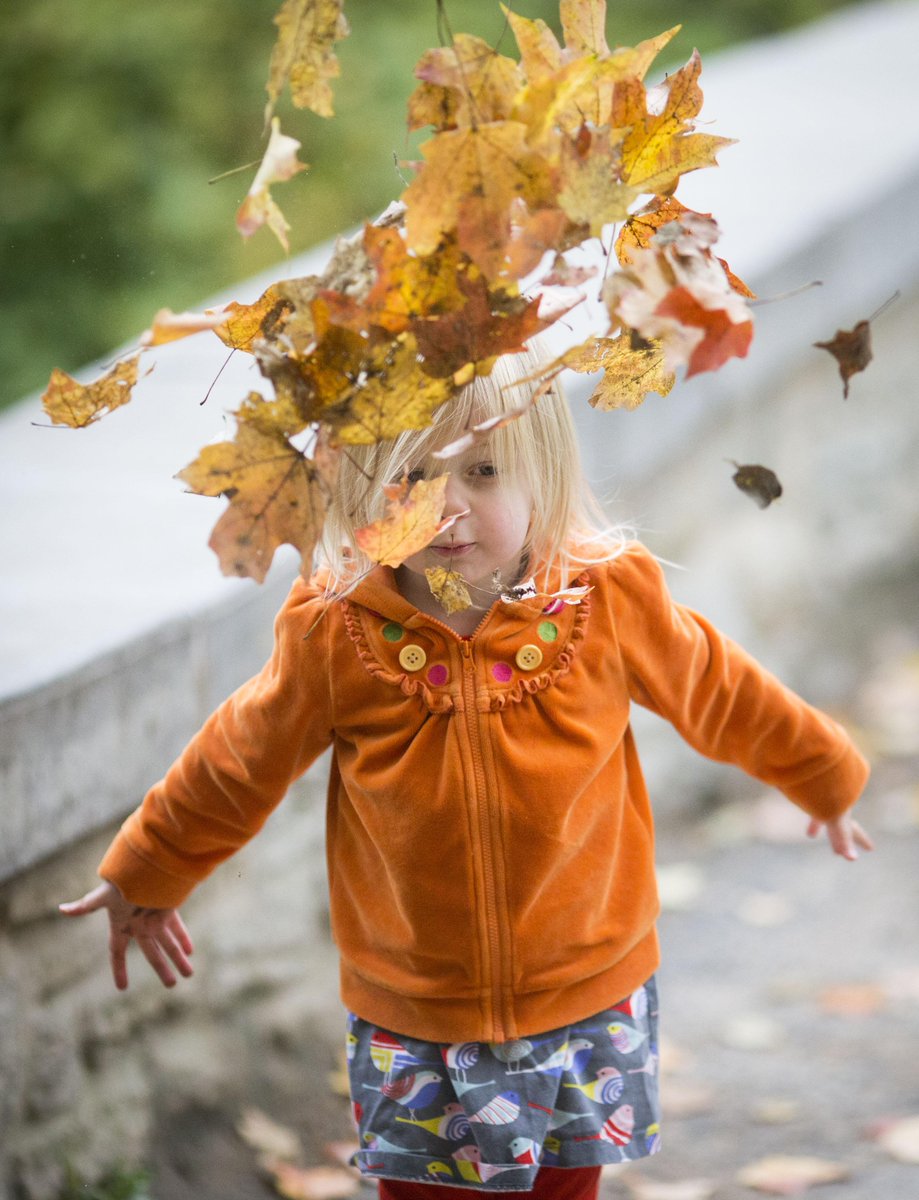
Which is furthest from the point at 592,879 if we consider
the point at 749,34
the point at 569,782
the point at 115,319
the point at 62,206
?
the point at 749,34

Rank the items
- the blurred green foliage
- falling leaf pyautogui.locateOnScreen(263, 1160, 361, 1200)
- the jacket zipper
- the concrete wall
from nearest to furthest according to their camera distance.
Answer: the jacket zipper → the concrete wall → falling leaf pyautogui.locateOnScreen(263, 1160, 361, 1200) → the blurred green foliage

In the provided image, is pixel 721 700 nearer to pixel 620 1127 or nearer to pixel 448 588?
pixel 448 588

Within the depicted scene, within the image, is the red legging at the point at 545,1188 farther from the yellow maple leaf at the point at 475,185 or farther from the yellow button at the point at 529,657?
the yellow maple leaf at the point at 475,185

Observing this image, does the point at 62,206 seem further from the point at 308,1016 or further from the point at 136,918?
the point at 136,918

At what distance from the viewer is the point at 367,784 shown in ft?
4.67

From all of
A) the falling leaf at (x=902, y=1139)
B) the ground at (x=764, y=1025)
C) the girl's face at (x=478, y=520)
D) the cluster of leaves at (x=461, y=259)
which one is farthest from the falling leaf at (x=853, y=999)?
the cluster of leaves at (x=461, y=259)

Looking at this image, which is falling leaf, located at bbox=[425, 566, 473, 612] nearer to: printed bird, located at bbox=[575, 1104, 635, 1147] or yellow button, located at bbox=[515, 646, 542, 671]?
yellow button, located at bbox=[515, 646, 542, 671]

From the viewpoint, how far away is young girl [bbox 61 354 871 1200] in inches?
55.2

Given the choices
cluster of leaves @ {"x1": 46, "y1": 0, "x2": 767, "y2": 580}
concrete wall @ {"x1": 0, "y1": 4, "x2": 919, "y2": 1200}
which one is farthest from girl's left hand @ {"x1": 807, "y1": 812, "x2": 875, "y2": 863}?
concrete wall @ {"x1": 0, "y1": 4, "x2": 919, "y2": 1200}

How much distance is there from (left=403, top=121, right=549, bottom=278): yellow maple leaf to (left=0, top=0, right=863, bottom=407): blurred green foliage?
6.56ft

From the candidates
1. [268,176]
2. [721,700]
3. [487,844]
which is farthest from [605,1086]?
[268,176]

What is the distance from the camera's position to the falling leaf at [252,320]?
1207 mm

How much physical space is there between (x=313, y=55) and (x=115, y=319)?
8.79 feet

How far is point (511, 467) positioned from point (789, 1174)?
1.22 meters
